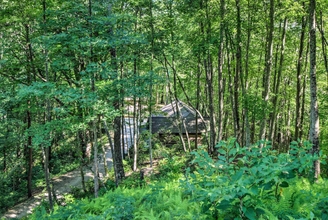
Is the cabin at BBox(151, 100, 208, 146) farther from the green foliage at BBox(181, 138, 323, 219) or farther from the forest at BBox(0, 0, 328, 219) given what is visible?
the green foliage at BBox(181, 138, 323, 219)

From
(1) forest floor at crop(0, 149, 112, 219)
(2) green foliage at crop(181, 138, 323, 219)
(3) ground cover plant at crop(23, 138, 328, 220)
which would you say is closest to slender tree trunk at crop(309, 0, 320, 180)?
(3) ground cover plant at crop(23, 138, 328, 220)

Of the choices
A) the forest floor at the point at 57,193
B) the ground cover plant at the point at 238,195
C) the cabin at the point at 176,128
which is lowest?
the forest floor at the point at 57,193

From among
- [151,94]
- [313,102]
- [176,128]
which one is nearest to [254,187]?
Answer: [313,102]

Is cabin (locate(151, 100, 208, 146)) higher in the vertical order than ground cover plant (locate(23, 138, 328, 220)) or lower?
lower

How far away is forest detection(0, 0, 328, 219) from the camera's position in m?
2.55

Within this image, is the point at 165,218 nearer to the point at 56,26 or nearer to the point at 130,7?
the point at 56,26

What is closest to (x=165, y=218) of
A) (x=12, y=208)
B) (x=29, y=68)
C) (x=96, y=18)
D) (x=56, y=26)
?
(x=96, y=18)

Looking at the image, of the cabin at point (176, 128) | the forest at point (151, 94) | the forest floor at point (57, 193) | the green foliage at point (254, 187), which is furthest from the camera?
the cabin at point (176, 128)

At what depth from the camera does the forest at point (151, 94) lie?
8.37 ft

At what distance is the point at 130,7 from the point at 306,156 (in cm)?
1180

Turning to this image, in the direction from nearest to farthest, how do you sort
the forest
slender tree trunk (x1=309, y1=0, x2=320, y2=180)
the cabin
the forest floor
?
the forest < slender tree trunk (x1=309, y1=0, x2=320, y2=180) < the forest floor < the cabin

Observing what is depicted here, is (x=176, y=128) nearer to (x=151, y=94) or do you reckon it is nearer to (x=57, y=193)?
(x=151, y=94)

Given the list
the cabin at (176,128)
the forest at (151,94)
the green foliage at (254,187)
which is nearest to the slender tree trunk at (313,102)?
the forest at (151,94)

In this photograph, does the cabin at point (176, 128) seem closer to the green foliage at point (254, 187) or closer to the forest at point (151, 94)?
the forest at point (151, 94)
